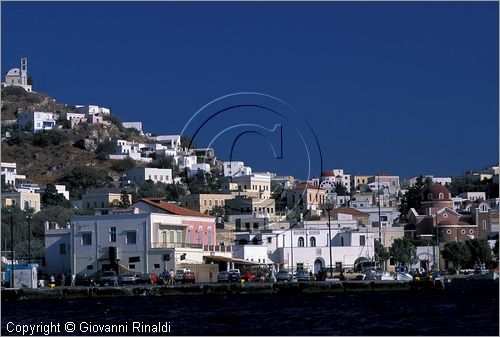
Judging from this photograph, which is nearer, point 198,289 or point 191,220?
point 198,289

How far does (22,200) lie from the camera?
14175 cm

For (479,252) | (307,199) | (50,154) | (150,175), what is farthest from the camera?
(50,154)

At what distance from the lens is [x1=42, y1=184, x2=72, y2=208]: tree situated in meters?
145

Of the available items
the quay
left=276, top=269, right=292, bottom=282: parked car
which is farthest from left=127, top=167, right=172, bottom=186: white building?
the quay

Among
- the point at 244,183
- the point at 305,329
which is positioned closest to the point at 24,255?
the point at 305,329

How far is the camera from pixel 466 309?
1982 inches

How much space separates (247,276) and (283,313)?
26601mm

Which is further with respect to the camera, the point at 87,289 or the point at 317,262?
the point at 317,262

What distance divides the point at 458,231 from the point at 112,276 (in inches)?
2479

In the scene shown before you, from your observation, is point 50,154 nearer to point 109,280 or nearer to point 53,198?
point 53,198

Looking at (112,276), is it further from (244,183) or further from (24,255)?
(244,183)

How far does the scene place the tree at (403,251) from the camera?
105 m

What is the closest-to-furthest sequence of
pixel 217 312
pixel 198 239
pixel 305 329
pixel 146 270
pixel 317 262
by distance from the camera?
pixel 305 329
pixel 217 312
pixel 146 270
pixel 198 239
pixel 317 262

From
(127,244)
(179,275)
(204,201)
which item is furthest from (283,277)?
(204,201)
